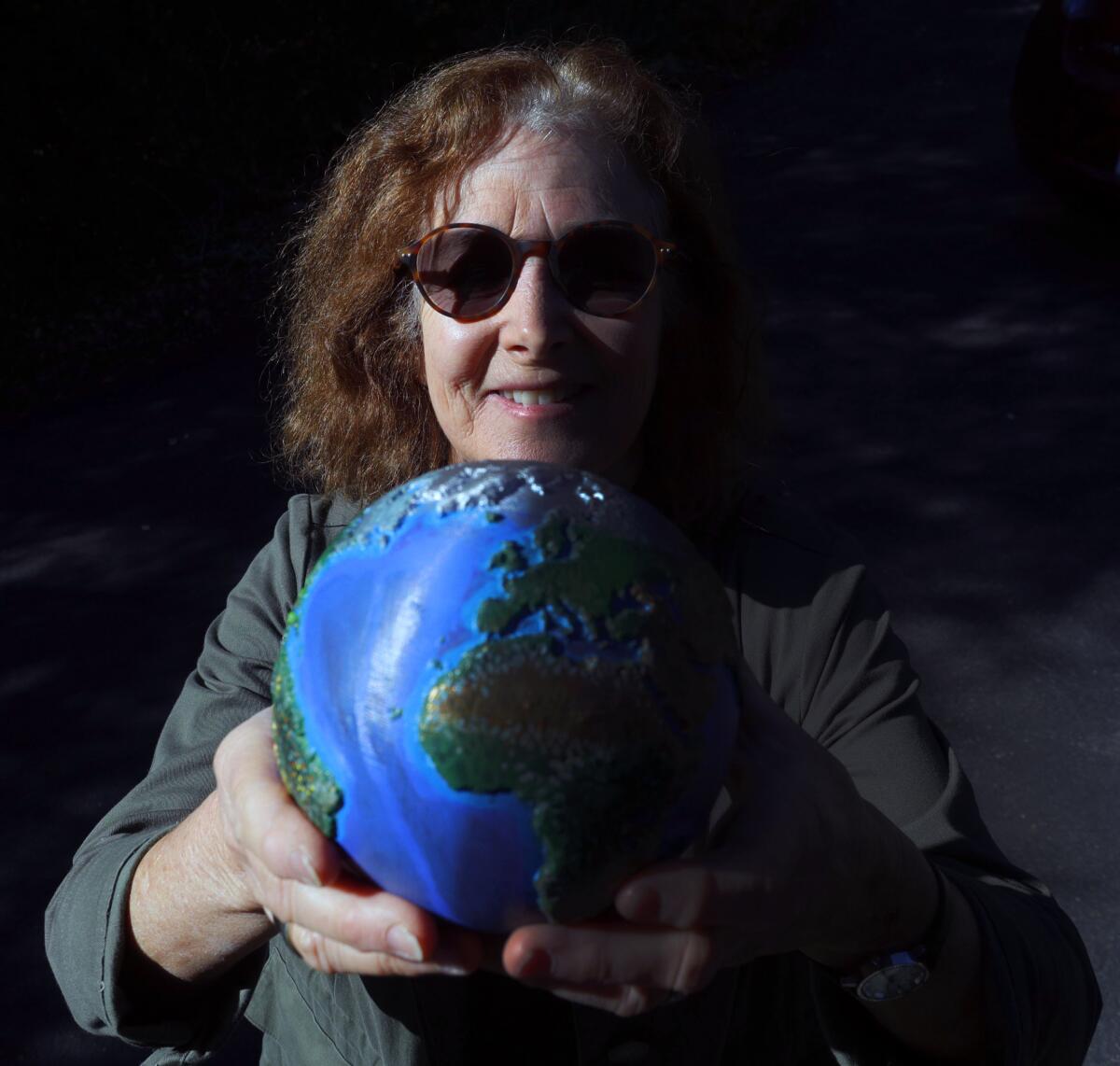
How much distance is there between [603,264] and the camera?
6.18 feet

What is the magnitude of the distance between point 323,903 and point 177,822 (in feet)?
1.97

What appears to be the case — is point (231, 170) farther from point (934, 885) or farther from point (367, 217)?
point (934, 885)

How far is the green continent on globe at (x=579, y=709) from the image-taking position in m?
1.26

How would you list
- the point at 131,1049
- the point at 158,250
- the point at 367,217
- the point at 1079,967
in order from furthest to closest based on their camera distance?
the point at 158,250, the point at 131,1049, the point at 367,217, the point at 1079,967

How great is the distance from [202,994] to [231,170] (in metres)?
7.13

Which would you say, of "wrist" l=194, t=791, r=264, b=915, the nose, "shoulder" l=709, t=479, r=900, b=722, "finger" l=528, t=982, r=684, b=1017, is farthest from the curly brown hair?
"finger" l=528, t=982, r=684, b=1017

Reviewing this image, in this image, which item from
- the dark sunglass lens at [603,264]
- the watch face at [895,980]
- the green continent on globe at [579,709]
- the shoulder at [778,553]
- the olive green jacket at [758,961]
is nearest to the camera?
the green continent on globe at [579,709]

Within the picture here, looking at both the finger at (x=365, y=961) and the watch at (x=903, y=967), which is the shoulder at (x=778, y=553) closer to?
the watch at (x=903, y=967)

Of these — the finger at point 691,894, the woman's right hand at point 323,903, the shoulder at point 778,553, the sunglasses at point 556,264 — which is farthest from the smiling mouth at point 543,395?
the finger at point 691,894

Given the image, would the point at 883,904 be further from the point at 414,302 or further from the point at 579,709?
the point at 414,302

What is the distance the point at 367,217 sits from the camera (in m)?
2.24

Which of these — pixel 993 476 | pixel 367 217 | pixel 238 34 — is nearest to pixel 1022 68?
pixel 993 476

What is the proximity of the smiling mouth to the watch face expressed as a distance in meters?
0.98

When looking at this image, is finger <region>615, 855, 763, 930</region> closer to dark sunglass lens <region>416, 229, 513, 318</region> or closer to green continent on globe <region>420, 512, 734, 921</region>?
green continent on globe <region>420, 512, 734, 921</region>
